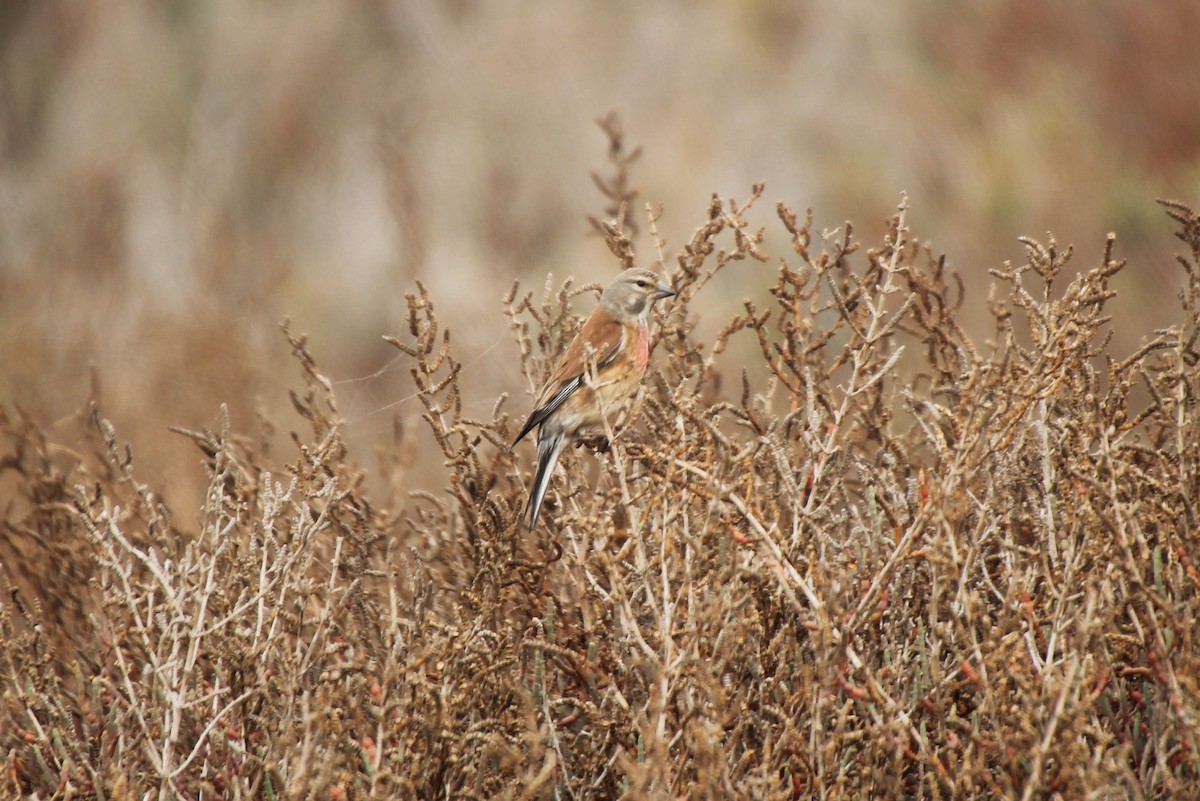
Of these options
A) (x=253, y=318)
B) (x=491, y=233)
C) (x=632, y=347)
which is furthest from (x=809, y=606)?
(x=491, y=233)

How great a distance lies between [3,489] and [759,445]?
4.54 metres

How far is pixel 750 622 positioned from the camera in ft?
6.89

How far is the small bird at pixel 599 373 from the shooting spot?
3137mm

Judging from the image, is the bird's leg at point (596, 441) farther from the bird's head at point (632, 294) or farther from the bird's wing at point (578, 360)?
the bird's head at point (632, 294)

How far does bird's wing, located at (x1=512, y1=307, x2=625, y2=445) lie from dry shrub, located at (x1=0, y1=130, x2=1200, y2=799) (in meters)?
0.15

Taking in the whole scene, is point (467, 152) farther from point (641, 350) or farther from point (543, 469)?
point (543, 469)

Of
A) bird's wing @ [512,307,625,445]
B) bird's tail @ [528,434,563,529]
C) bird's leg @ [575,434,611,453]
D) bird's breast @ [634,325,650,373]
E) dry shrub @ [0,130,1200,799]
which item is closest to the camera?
dry shrub @ [0,130,1200,799]

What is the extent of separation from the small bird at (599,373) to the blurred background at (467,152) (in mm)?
1947

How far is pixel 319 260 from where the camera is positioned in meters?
11.9

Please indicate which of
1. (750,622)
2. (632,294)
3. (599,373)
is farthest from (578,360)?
(750,622)

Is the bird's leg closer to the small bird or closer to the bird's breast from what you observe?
the small bird

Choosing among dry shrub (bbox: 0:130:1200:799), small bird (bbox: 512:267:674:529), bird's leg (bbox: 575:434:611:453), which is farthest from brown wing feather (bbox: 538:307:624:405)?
dry shrub (bbox: 0:130:1200:799)

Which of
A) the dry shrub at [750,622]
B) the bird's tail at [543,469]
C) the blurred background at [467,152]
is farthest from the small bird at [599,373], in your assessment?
the blurred background at [467,152]

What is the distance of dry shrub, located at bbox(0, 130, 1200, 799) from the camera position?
2029 millimetres
